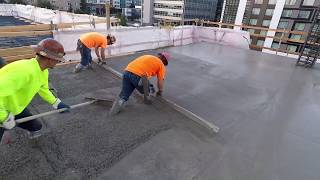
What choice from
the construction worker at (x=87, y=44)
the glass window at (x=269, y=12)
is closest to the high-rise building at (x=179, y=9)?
the glass window at (x=269, y=12)

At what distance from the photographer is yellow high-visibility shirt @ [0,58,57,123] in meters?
1.90

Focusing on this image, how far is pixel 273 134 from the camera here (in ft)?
12.0

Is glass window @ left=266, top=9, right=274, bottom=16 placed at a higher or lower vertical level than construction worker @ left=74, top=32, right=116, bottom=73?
higher

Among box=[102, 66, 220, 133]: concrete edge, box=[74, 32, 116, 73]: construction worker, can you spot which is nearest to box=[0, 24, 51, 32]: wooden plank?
box=[74, 32, 116, 73]: construction worker

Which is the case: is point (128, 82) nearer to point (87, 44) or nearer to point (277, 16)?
point (87, 44)

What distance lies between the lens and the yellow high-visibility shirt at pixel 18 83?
1905 mm

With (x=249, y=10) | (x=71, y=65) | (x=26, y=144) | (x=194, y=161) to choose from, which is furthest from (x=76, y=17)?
(x=249, y=10)

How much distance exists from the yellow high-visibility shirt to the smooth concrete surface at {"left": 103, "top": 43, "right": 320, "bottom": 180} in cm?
134

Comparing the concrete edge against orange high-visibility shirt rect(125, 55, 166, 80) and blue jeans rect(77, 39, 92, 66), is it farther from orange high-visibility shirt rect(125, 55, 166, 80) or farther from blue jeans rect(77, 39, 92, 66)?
blue jeans rect(77, 39, 92, 66)

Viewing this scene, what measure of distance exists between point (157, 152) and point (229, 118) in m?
1.80

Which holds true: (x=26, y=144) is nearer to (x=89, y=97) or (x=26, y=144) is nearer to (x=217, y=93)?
(x=89, y=97)

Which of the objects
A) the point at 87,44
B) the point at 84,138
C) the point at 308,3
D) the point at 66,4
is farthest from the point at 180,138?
the point at 66,4

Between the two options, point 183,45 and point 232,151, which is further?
point 183,45

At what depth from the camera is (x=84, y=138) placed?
10.4 ft
